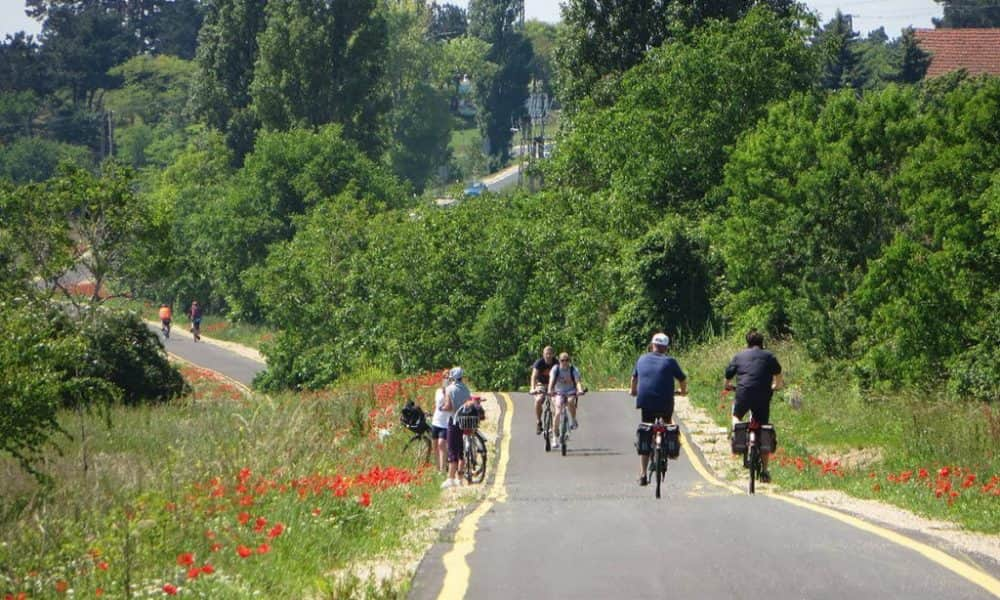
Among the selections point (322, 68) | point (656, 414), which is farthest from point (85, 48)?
point (656, 414)

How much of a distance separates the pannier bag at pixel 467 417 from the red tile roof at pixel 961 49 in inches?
2576

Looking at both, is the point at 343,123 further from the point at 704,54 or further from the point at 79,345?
the point at 79,345

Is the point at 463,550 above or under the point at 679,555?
under

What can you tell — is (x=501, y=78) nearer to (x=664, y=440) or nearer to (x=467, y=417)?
(x=467, y=417)

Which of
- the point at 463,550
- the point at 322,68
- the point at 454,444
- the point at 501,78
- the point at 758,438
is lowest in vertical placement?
the point at 454,444

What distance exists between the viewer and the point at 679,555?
11.8 m

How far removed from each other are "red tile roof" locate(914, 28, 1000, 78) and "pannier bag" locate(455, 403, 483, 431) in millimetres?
65436

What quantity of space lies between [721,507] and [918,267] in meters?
16.4

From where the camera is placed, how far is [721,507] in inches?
613

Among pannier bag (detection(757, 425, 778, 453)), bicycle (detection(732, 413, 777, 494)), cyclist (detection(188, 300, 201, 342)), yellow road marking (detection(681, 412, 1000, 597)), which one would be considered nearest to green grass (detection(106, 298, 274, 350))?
cyclist (detection(188, 300, 201, 342))

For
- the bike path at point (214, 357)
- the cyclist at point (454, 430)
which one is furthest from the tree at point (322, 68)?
the cyclist at point (454, 430)

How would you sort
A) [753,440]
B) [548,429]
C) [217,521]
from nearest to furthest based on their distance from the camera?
[217,521]
[753,440]
[548,429]

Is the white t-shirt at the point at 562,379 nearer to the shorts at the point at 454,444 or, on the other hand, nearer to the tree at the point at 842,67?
the shorts at the point at 454,444

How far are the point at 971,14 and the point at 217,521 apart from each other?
13955 centimetres
